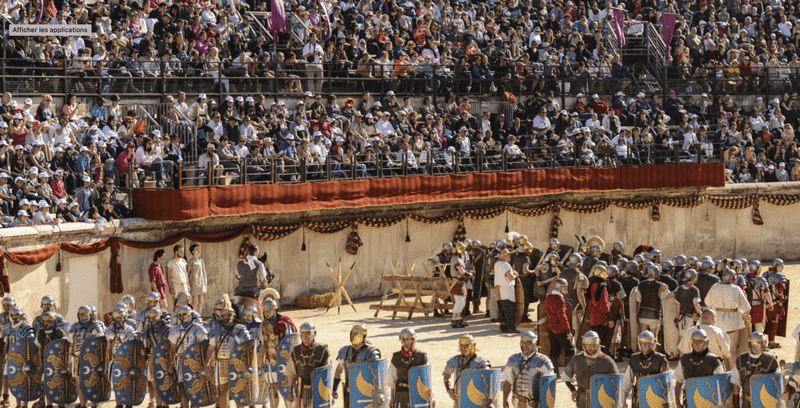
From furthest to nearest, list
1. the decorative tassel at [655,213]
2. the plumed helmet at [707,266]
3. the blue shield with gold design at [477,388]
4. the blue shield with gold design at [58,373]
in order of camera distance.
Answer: the decorative tassel at [655,213] < the plumed helmet at [707,266] < the blue shield with gold design at [58,373] < the blue shield with gold design at [477,388]

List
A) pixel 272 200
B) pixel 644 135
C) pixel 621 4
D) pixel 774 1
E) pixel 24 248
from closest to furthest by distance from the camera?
1. pixel 24 248
2. pixel 272 200
3. pixel 644 135
4. pixel 621 4
5. pixel 774 1

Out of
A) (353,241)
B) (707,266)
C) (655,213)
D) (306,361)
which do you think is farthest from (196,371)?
(655,213)

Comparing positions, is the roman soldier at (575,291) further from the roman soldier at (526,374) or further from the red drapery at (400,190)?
the red drapery at (400,190)

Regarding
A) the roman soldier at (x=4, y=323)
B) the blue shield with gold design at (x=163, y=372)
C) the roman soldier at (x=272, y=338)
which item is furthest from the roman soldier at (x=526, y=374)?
the roman soldier at (x=4, y=323)

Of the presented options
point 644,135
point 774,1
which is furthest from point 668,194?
point 774,1

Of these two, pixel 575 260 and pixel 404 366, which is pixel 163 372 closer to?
pixel 404 366

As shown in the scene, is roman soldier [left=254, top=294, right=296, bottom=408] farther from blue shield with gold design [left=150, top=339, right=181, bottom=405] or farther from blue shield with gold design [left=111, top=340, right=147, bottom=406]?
blue shield with gold design [left=111, top=340, right=147, bottom=406]

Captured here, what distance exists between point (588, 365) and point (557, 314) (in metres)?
4.40

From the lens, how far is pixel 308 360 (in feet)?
46.3

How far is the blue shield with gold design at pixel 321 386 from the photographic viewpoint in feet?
46.2

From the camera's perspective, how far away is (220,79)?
26.5m

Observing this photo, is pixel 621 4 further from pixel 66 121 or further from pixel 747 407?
pixel 747 407

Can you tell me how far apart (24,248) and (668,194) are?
Result: 57.7ft

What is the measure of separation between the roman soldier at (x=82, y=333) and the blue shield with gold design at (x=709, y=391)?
25.5 ft
